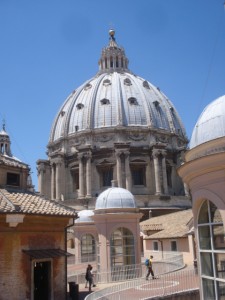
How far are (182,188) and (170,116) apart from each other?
12.0m

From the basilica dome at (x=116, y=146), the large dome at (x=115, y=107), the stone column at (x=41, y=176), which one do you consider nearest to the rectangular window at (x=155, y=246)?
the basilica dome at (x=116, y=146)

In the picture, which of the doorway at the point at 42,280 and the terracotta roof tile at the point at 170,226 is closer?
the doorway at the point at 42,280

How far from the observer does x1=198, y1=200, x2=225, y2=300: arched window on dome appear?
30.9ft

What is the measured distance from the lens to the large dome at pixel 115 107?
56.3 metres

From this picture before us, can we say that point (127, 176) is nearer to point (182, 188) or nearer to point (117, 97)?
point (182, 188)

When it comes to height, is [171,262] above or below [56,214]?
below

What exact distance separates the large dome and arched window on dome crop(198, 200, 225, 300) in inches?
1740

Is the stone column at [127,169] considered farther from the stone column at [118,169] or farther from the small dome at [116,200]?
the small dome at [116,200]

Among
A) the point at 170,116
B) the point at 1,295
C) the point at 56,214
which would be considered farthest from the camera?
the point at 170,116

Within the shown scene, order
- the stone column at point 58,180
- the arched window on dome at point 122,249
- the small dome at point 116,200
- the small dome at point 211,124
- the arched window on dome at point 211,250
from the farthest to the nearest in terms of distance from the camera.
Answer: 1. the stone column at point 58,180
2. the small dome at point 116,200
3. the arched window on dome at point 122,249
4. the small dome at point 211,124
5. the arched window on dome at point 211,250

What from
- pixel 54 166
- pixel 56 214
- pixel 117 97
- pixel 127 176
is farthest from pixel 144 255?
pixel 117 97

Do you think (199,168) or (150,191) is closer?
(199,168)

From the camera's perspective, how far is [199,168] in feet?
33.0

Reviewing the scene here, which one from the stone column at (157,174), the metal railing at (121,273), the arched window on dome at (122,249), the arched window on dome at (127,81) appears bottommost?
the metal railing at (121,273)
